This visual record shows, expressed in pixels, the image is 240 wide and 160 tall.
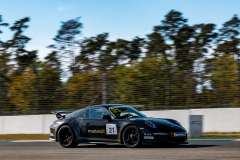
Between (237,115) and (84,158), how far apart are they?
760 centimetres

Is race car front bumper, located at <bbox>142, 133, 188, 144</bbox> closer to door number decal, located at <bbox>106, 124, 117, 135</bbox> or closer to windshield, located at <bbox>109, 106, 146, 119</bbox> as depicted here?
door number decal, located at <bbox>106, 124, 117, 135</bbox>

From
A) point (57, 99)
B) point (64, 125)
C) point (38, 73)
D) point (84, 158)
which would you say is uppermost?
point (38, 73)

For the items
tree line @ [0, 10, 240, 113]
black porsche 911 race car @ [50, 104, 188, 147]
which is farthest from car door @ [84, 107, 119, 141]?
tree line @ [0, 10, 240, 113]

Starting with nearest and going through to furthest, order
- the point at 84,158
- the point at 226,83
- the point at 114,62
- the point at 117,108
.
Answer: the point at 84,158 < the point at 117,108 < the point at 226,83 < the point at 114,62

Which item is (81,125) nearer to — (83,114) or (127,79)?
(83,114)

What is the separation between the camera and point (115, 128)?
Result: 8.60m

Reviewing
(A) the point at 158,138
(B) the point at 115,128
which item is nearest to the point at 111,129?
(B) the point at 115,128

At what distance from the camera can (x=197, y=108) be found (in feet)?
44.9

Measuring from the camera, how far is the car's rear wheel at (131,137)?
8.12 meters

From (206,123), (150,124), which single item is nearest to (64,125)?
(150,124)

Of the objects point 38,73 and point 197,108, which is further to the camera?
point 38,73

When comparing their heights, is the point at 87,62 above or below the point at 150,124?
above

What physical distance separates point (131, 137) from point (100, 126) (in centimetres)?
101

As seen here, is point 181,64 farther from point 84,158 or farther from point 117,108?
point 84,158
